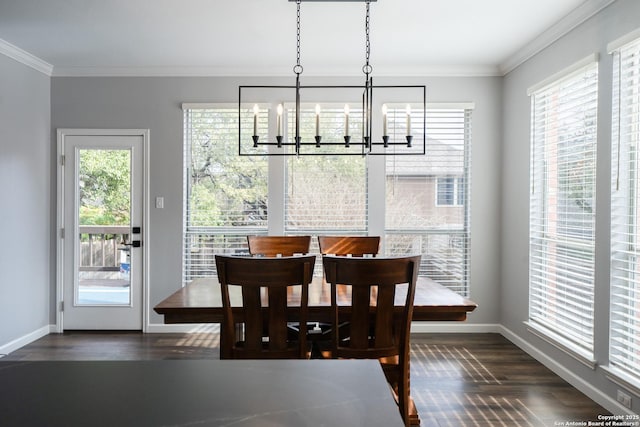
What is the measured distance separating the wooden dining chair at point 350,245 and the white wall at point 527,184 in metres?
1.44

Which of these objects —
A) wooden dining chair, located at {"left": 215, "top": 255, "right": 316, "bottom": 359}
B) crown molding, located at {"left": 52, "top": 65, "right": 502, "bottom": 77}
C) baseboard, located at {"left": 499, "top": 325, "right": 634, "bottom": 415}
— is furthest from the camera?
crown molding, located at {"left": 52, "top": 65, "right": 502, "bottom": 77}

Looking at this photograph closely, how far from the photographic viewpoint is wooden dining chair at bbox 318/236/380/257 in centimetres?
332

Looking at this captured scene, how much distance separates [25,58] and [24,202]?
50.5 inches

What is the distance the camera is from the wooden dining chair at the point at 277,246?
3305 millimetres

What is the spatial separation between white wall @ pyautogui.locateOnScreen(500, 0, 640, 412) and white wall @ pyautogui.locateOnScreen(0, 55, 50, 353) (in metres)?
4.41

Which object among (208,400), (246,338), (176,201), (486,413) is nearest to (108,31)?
(176,201)

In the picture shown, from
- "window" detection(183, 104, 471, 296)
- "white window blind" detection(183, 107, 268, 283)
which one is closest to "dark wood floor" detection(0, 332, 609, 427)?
"window" detection(183, 104, 471, 296)

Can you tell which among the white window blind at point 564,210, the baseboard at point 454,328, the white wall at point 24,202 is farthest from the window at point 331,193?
the white wall at point 24,202

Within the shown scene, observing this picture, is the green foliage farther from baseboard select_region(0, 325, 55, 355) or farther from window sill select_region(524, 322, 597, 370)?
window sill select_region(524, 322, 597, 370)

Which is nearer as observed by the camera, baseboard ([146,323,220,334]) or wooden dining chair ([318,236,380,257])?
wooden dining chair ([318,236,380,257])

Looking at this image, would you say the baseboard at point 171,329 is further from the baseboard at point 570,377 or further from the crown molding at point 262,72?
the baseboard at point 570,377

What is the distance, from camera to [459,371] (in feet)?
10.7

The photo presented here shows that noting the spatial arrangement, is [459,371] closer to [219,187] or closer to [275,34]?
[219,187]

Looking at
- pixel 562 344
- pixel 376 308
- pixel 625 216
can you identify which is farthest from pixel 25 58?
pixel 562 344
